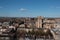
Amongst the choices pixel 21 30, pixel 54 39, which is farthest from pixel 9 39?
pixel 21 30

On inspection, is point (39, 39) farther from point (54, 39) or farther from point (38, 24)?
point (38, 24)

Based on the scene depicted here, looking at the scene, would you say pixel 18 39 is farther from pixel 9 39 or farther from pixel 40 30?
pixel 40 30

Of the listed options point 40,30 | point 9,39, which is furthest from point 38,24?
point 9,39

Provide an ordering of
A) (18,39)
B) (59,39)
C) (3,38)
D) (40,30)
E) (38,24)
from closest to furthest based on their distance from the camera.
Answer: (3,38) → (59,39) → (18,39) → (40,30) → (38,24)

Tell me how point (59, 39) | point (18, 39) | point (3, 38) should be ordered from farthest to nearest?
point (18, 39) < point (59, 39) < point (3, 38)

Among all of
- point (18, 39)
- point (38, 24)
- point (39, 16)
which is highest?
point (39, 16)

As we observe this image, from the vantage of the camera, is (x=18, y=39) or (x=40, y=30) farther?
(x=40, y=30)

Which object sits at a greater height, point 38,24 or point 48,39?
point 38,24

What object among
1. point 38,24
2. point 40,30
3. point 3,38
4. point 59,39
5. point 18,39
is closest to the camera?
point 3,38

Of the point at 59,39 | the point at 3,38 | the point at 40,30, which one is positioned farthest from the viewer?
the point at 40,30
